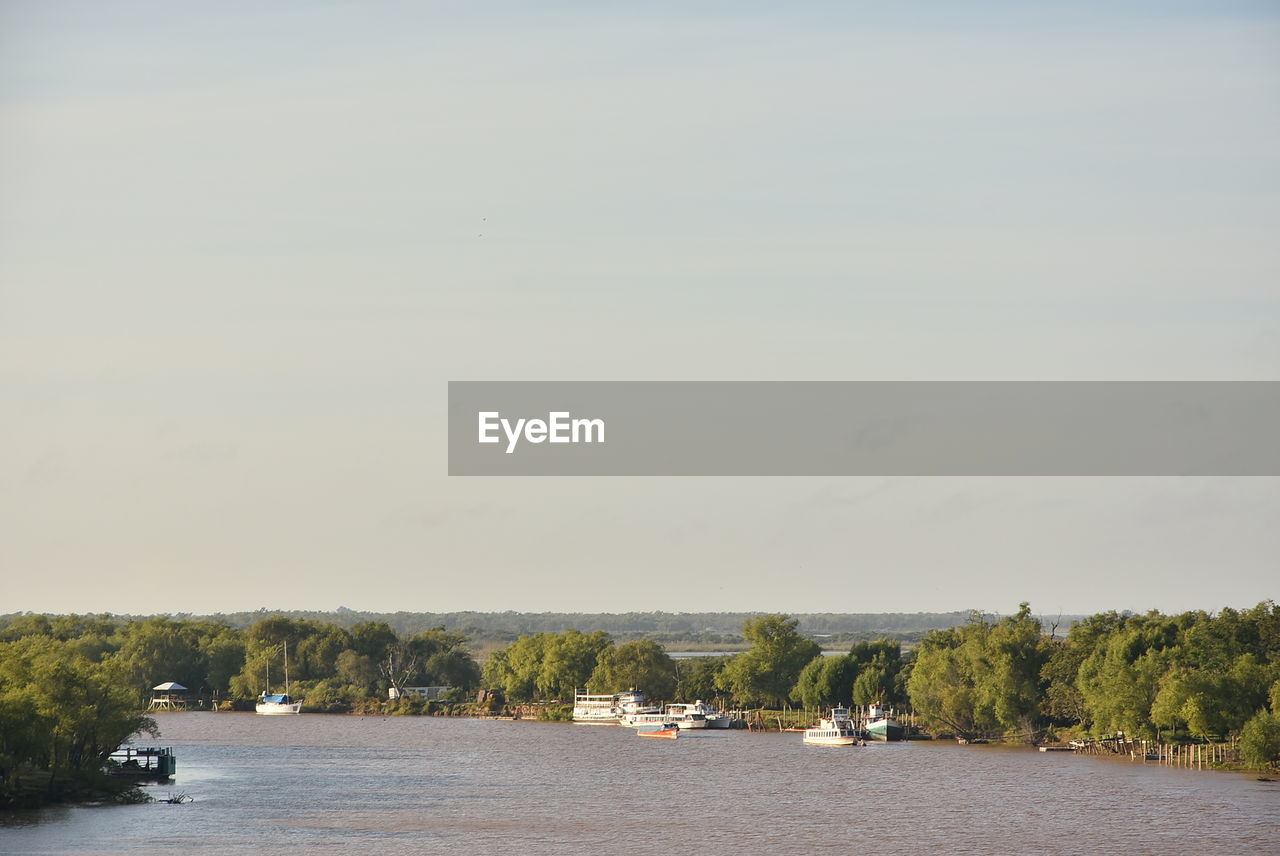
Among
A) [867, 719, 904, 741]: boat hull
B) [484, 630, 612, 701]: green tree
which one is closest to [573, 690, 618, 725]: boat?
[484, 630, 612, 701]: green tree

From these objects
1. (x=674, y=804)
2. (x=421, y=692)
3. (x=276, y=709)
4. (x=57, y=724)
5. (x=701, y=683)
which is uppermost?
(x=57, y=724)

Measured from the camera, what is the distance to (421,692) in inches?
6742

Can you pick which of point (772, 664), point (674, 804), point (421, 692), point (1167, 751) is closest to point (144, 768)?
point (674, 804)

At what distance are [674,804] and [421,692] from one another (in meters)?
101

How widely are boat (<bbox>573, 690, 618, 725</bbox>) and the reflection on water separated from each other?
119 ft

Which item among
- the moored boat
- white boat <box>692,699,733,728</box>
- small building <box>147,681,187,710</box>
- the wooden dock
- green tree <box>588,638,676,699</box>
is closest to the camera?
the wooden dock

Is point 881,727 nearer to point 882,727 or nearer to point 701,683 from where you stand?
point 882,727

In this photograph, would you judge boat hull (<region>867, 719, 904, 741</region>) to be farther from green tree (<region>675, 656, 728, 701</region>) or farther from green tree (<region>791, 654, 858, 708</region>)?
green tree (<region>675, 656, 728, 701</region>)

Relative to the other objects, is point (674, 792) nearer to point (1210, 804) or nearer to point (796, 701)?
point (1210, 804)

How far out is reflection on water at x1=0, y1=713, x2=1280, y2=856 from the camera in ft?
196

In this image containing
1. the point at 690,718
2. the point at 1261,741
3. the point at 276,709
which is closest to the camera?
the point at 1261,741

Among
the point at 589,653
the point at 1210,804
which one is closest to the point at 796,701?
the point at 589,653

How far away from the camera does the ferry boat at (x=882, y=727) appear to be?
117m

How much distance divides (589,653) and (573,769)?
67748 mm
